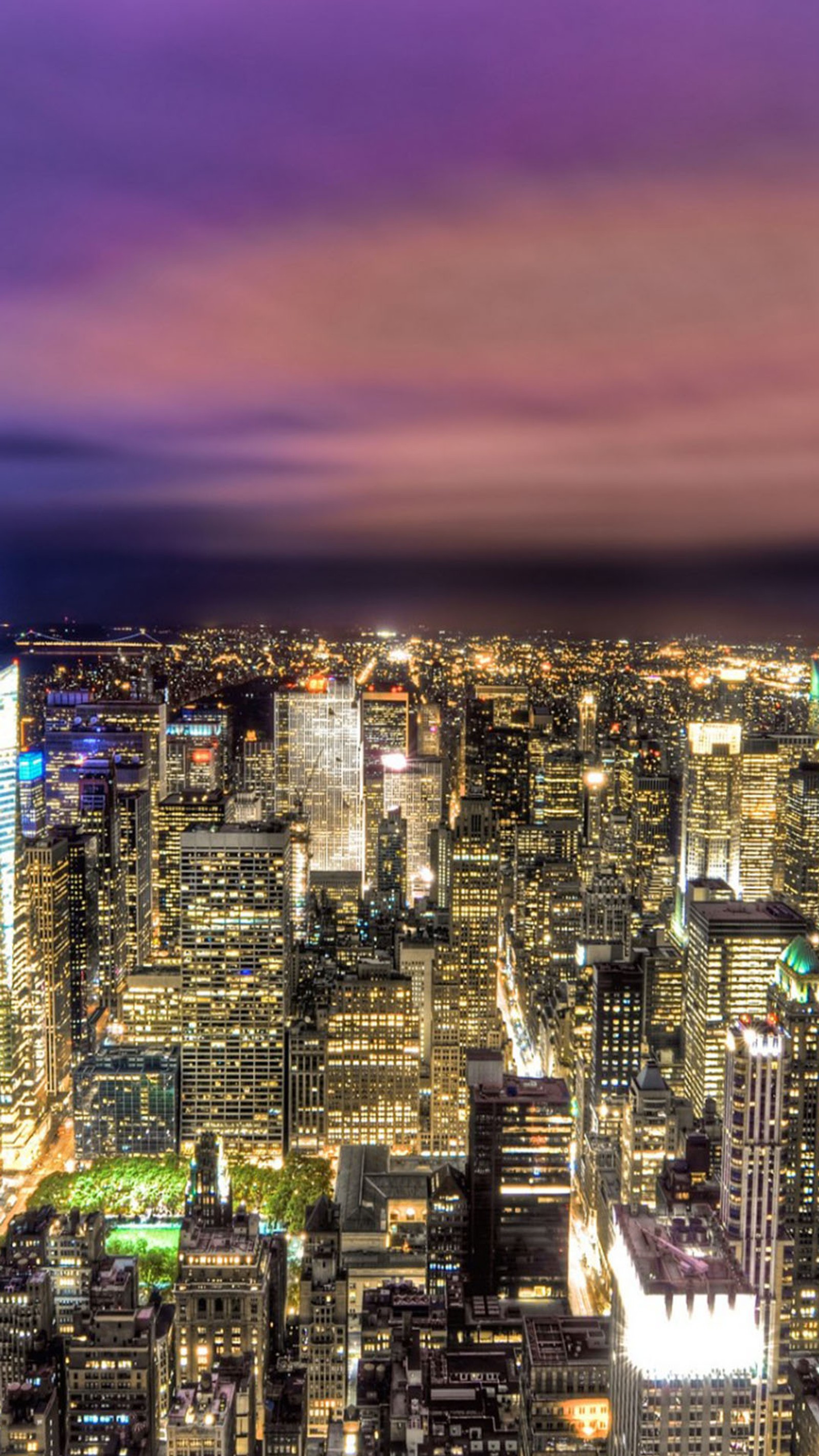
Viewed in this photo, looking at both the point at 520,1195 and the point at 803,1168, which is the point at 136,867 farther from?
the point at 803,1168

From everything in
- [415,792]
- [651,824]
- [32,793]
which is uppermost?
[32,793]

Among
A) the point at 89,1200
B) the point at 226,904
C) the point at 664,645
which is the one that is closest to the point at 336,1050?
the point at 226,904

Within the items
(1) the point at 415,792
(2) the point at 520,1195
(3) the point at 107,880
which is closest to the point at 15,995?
(3) the point at 107,880

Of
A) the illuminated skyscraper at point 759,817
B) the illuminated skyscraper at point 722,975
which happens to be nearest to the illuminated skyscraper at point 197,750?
the illuminated skyscraper at point 759,817

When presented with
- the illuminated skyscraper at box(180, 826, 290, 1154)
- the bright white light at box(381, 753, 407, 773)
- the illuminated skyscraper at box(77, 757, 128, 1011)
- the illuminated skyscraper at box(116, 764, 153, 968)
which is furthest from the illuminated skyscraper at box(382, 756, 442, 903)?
the illuminated skyscraper at box(180, 826, 290, 1154)

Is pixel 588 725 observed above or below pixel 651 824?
above

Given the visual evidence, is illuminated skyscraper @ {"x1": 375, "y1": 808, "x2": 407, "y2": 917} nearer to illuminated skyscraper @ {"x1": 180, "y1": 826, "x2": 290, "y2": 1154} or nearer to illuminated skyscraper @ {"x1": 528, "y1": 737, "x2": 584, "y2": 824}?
illuminated skyscraper @ {"x1": 528, "y1": 737, "x2": 584, "y2": 824}

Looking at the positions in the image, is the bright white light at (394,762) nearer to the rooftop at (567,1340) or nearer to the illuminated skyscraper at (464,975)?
the illuminated skyscraper at (464,975)

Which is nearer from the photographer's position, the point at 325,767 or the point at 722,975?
the point at 722,975

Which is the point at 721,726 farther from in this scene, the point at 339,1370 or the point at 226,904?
the point at 339,1370
